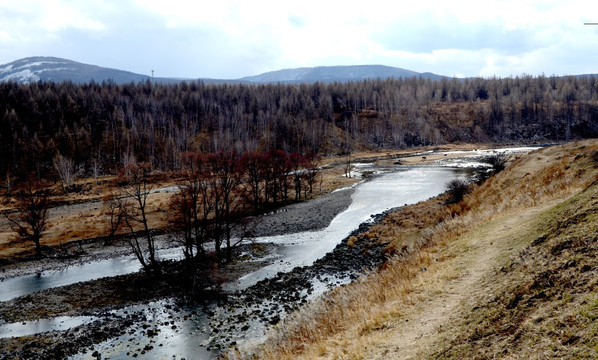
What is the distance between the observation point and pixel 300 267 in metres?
34.2

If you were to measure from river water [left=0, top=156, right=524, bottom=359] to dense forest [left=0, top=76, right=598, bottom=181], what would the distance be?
81050 mm

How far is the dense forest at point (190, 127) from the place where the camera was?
409 ft

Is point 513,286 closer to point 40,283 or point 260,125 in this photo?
point 40,283

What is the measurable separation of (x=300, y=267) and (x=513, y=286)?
2518 cm

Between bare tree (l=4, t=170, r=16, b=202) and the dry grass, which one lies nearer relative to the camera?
the dry grass

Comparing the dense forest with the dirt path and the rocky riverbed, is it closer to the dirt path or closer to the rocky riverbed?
the rocky riverbed

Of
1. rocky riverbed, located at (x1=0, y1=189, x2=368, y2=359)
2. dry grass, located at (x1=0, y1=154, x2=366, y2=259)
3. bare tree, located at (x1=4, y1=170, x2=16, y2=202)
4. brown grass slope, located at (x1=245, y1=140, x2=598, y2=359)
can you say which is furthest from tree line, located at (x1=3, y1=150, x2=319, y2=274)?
Answer: brown grass slope, located at (x1=245, y1=140, x2=598, y2=359)

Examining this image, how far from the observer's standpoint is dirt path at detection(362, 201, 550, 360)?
32.7ft

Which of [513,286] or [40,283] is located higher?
[513,286]

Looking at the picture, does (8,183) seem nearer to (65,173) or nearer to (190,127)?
(65,173)

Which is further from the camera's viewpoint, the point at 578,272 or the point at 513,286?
the point at 513,286

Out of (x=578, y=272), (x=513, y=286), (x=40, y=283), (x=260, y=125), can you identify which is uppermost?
(x=260, y=125)

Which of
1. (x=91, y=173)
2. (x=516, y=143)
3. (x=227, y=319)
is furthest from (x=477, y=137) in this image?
(x=227, y=319)

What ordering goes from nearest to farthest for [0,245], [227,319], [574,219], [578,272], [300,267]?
[578,272] → [574,219] → [227,319] → [300,267] → [0,245]
